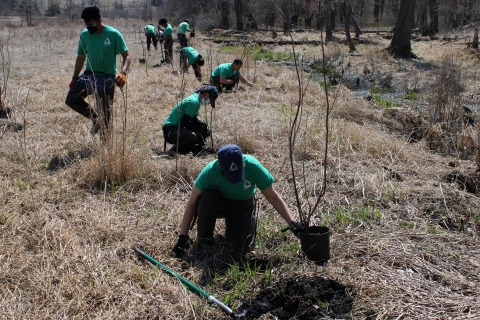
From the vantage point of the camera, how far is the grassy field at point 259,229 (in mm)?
2736

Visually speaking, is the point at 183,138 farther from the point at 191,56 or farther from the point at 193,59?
the point at 191,56

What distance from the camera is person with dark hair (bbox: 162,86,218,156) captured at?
527cm

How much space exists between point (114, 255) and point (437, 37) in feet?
72.0

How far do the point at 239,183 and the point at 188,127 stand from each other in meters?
2.26

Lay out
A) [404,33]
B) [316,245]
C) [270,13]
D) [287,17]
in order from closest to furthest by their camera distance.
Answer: [316,245] → [287,17] → [404,33] → [270,13]

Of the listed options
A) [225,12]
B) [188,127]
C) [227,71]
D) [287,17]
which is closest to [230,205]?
[287,17]

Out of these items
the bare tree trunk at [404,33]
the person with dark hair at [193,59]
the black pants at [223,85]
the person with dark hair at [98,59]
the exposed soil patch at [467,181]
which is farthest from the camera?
the bare tree trunk at [404,33]

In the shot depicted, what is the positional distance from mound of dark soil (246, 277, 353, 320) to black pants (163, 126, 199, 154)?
266 centimetres

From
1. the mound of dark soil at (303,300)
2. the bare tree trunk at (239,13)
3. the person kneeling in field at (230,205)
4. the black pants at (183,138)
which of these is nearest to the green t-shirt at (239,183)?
the person kneeling in field at (230,205)

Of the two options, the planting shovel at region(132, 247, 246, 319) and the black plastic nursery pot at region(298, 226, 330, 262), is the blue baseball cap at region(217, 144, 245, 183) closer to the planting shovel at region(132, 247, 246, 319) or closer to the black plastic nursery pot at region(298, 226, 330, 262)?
the black plastic nursery pot at region(298, 226, 330, 262)

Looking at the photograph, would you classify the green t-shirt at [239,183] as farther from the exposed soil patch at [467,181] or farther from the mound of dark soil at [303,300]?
the exposed soil patch at [467,181]

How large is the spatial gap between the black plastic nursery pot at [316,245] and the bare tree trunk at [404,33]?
12.5m

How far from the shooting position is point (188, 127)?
17.7ft

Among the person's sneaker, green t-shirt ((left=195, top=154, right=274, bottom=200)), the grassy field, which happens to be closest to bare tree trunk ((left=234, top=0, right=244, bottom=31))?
the grassy field
